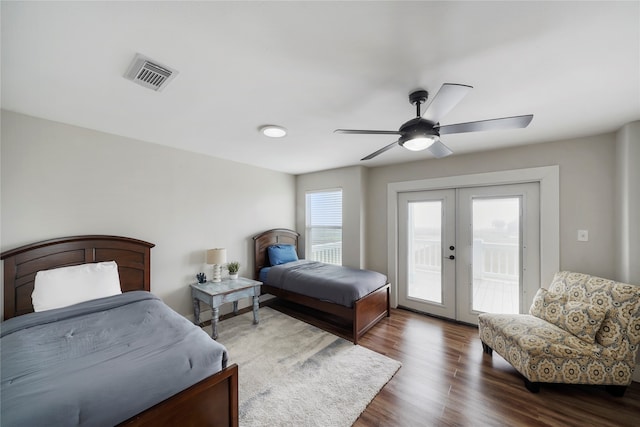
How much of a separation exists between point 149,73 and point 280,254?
126 inches

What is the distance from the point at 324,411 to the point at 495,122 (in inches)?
98.6

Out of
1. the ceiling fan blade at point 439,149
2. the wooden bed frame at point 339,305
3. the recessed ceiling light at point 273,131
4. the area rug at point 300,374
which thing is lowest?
the area rug at point 300,374

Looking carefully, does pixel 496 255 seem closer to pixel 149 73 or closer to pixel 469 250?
pixel 469 250

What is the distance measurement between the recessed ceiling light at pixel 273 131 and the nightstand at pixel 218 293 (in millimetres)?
2012

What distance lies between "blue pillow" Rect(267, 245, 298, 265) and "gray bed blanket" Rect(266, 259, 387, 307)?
0.60 ft

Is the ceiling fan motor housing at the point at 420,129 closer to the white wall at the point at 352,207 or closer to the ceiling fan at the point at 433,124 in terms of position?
the ceiling fan at the point at 433,124

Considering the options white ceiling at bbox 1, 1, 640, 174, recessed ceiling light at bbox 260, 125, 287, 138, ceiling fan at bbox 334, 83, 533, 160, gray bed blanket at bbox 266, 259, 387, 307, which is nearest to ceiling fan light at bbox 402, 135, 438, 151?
ceiling fan at bbox 334, 83, 533, 160

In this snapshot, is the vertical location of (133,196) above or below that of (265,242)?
above

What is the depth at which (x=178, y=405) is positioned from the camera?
1.30 m

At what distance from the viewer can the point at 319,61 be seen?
1.42 m

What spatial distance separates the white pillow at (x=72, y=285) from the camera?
2014 millimetres

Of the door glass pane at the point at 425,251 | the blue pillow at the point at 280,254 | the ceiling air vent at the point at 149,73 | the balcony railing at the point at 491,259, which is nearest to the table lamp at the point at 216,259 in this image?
the blue pillow at the point at 280,254

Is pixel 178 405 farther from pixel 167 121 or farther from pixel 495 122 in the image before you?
pixel 495 122

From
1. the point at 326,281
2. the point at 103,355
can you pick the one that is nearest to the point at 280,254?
the point at 326,281
